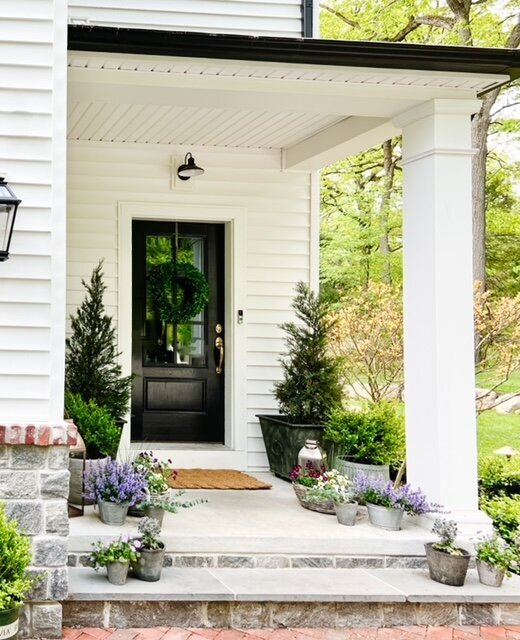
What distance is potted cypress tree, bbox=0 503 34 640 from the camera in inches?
112

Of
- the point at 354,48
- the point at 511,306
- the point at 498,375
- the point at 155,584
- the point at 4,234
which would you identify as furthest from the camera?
the point at 498,375

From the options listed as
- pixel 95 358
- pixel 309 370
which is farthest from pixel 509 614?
pixel 95 358

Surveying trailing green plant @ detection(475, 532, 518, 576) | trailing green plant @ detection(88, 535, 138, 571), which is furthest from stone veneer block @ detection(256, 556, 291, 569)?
trailing green plant @ detection(475, 532, 518, 576)

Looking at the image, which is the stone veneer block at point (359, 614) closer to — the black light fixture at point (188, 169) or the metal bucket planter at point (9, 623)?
the metal bucket planter at point (9, 623)

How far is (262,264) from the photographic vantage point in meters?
6.09

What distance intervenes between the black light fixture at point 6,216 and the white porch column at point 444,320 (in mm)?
2316

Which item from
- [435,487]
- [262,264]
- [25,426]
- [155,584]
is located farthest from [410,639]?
[262,264]

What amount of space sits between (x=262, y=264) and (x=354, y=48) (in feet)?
8.42

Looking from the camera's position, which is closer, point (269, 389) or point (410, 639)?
point (410, 639)

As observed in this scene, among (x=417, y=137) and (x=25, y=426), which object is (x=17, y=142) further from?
(x=417, y=137)

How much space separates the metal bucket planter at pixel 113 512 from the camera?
386 cm

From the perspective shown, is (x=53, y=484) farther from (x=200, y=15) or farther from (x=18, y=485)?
(x=200, y=15)

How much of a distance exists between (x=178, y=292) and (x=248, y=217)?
0.88 m

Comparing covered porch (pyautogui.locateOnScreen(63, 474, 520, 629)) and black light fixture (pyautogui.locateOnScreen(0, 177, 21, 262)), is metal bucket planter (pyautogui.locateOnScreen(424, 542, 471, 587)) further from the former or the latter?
black light fixture (pyautogui.locateOnScreen(0, 177, 21, 262))
